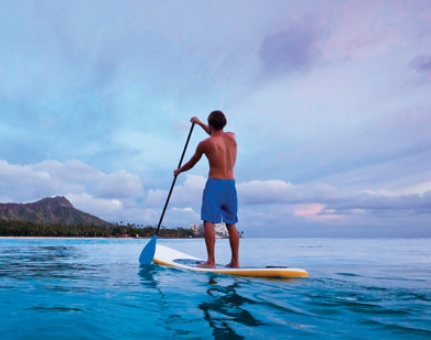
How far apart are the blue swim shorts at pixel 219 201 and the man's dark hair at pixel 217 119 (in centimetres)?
107

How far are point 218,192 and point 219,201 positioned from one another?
0.17 meters

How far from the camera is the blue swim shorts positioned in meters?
6.36

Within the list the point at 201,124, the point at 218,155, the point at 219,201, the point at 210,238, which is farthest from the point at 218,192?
the point at 201,124

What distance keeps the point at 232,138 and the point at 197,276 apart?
265 centimetres

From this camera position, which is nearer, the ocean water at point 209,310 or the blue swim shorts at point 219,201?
the ocean water at point 209,310

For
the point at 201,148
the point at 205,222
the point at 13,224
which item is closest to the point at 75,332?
the point at 205,222

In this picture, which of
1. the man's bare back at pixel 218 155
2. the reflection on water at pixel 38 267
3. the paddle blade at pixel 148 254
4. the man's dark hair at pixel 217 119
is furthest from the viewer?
the paddle blade at pixel 148 254

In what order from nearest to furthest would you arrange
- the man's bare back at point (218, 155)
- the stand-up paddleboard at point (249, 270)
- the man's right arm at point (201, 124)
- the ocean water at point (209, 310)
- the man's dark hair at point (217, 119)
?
the ocean water at point (209, 310), the stand-up paddleboard at point (249, 270), the man's bare back at point (218, 155), the man's dark hair at point (217, 119), the man's right arm at point (201, 124)

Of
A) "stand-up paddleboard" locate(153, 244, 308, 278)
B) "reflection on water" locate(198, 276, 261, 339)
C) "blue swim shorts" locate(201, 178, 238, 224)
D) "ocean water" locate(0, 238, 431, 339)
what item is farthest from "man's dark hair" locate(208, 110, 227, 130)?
"reflection on water" locate(198, 276, 261, 339)

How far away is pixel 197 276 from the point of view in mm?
5656

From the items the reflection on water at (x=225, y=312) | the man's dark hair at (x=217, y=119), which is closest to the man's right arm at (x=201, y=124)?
the man's dark hair at (x=217, y=119)

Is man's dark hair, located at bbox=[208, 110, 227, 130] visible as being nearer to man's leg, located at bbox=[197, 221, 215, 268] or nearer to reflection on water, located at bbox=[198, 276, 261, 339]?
man's leg, located at bbox=[197, 221, 215, 268]

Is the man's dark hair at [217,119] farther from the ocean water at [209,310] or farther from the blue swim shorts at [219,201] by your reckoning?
the ocean water at [209,310]

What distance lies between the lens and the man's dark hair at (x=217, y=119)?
672 centimetres
